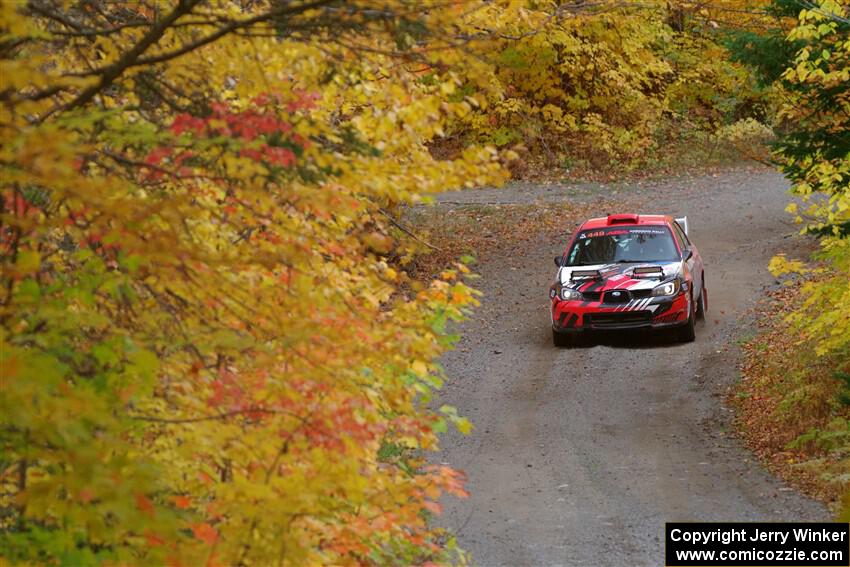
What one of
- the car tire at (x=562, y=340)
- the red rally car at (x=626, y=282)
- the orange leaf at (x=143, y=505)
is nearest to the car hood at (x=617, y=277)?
the red rally car at (x=626, y=282)

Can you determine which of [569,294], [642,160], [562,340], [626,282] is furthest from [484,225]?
[626,282]

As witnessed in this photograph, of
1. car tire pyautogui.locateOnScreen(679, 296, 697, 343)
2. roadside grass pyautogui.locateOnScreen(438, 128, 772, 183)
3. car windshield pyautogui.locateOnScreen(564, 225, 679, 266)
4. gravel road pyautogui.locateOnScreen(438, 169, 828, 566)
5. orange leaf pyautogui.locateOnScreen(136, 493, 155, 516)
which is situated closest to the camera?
orange leaf pyautogui.locateOnScreen(136, 493, 155, 516)

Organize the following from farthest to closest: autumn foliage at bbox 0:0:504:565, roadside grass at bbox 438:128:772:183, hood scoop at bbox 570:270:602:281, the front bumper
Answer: roadside grass at bbox 438:128:772:183, hood scoop at bbox 570:270:602:281, the front bumper, autumn foliage at bbox 0:0:504:565

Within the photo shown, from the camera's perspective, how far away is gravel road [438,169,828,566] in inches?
382

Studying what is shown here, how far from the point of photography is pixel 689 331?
651 inches

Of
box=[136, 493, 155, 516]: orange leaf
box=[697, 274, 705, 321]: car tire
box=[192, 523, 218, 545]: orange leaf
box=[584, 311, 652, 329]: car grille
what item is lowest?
box=[697, 274, 705, 321]: car tire

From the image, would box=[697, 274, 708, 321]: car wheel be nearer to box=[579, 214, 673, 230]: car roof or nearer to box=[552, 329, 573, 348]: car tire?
box=[579, 214, 673, 230]: car roof

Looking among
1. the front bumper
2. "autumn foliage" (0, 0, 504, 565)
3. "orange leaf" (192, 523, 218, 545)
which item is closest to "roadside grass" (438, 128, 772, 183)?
the front bumper

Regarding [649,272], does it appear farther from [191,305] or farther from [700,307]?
[191,305]

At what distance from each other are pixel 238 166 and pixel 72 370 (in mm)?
1201

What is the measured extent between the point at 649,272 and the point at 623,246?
858 mm

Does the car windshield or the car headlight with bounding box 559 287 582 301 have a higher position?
the car windshield

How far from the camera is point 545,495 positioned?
10742 millimetres

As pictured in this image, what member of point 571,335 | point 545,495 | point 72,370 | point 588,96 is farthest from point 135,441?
point 588,96
